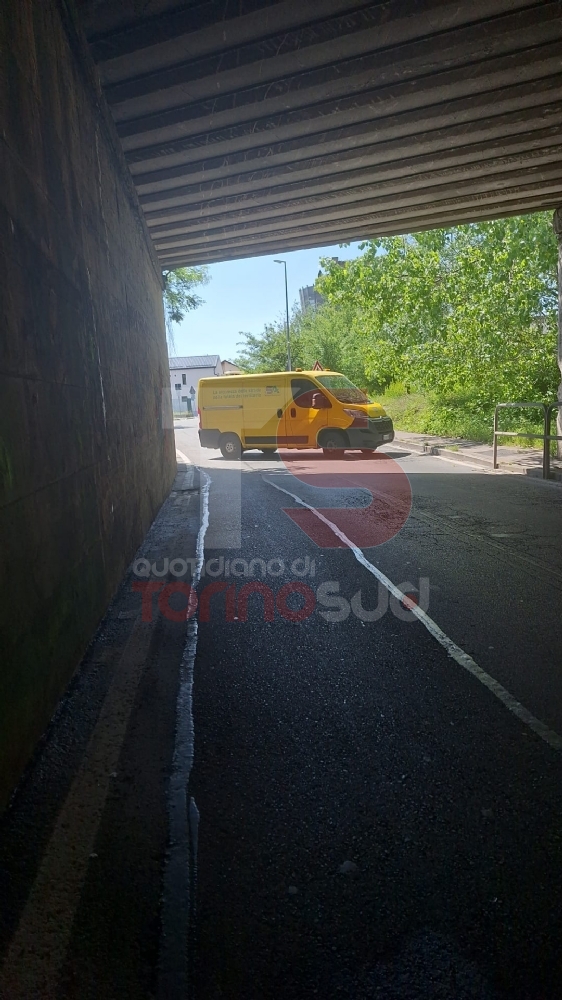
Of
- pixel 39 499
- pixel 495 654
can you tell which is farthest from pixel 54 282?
pixel 495 654

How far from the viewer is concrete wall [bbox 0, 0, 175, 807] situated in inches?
123

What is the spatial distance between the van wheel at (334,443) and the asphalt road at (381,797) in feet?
40.7

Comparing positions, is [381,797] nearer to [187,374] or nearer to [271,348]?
[271,348]

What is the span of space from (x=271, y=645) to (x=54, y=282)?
2600 millimetres

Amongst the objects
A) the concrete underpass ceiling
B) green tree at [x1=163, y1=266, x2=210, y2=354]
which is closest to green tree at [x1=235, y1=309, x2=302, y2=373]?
green tree at [x1=163, y1=266, x2=210, y2=354]

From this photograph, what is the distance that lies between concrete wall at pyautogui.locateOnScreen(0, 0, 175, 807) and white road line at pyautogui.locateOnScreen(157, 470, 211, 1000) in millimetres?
675

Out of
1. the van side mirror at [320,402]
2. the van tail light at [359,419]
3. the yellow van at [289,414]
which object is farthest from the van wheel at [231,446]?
the van tail light at [359,419]

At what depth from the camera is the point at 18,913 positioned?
7.51 ft

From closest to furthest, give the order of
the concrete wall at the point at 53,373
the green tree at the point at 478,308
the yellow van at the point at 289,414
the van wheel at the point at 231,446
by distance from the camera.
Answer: the concrete wall at the point at 53,373 < the yellow van at the point at 289,414 < the green tree at the point at 478,308 < the van wheel at the point at 231,446

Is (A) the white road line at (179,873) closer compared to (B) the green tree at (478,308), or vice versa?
(A) the white road line at (179,873)

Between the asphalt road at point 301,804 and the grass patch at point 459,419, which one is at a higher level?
the grass patch at point 459,419

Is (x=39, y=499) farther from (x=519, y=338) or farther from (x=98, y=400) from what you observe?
(x=519, y=338)

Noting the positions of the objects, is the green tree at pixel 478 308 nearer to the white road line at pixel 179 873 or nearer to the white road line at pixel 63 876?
the white road line at pixel 179 873

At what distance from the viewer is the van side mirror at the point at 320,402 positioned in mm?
18500
